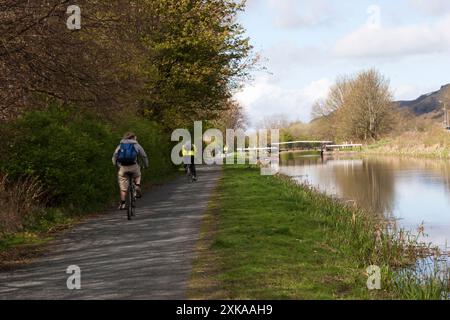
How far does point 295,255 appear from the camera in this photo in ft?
31.0

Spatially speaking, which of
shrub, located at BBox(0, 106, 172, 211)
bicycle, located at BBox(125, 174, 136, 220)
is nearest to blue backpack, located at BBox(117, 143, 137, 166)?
bicycle, located at BBox(125, 174, 136, 220)

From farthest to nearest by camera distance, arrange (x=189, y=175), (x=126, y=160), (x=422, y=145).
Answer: (x=422, y=145), (x=189, y=175), (x=126, y=160)

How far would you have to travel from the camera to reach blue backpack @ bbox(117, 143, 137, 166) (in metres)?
13.7

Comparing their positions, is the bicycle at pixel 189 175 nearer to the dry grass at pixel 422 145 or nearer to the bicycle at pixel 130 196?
the bicycle at pixel 130 196

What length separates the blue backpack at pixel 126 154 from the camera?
13.7 meters

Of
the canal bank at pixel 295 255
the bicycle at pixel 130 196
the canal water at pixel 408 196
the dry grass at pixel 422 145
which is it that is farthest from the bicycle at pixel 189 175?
the dry grass at pixel 422 145

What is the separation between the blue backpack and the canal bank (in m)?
2.28

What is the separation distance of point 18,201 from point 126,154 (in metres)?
2.70

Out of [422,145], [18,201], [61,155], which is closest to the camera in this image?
[18,201]

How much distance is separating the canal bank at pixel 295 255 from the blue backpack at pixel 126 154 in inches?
89.6

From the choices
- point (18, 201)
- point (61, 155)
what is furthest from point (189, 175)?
point (18, 201)

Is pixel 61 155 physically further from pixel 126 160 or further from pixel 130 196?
pixel 130 196

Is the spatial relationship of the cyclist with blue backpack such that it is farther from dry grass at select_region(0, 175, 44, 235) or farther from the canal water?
the canal water

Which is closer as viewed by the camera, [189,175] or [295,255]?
[295,255]
